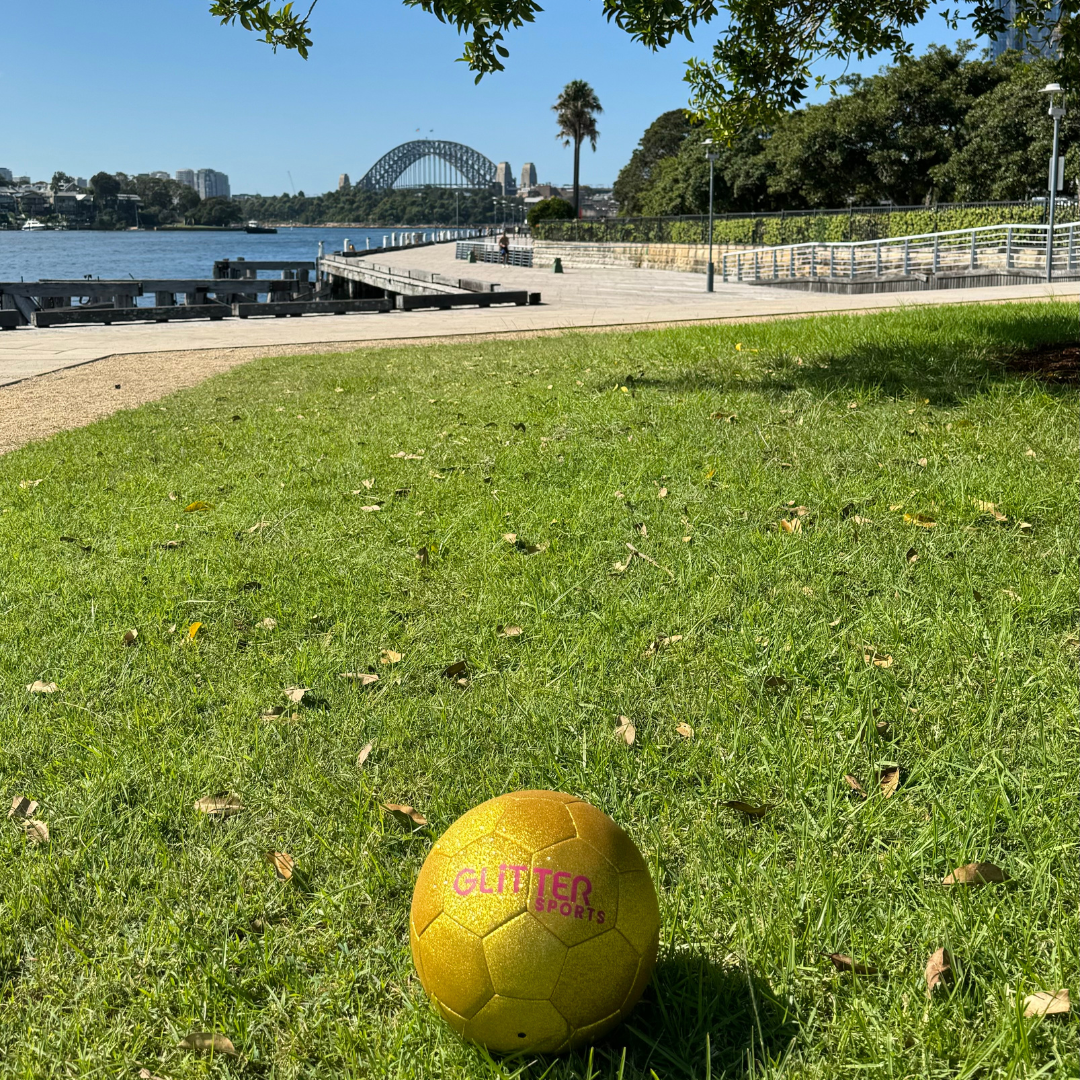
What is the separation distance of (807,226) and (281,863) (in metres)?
55.9

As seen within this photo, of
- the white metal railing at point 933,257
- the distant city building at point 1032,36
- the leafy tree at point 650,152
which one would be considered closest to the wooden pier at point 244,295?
the white metal railing at point 933,257

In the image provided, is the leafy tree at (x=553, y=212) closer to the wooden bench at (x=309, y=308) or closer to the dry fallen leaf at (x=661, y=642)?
the wooden bench at (x=309, y=308)

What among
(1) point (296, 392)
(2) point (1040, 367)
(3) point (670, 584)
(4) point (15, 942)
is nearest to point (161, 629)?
(4) point (15, 942)

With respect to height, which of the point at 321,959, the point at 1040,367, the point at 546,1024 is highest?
the point at 1040,367

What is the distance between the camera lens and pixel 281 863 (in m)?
2.71

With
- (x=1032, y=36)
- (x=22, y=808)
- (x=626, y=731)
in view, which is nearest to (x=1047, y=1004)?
(x=626, y=731)

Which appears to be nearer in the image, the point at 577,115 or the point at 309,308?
the point at 309,308

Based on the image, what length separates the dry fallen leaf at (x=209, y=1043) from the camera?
211cm

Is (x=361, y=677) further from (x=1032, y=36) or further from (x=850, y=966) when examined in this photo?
(x=1032, y=36)

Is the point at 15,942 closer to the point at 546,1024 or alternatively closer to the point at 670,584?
the point at 546,1024

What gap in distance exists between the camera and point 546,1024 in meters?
1.91

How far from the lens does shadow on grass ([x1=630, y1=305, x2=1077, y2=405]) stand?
8.73 m

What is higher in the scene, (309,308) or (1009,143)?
(1009,143)

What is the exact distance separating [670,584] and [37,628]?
288 centimetres
